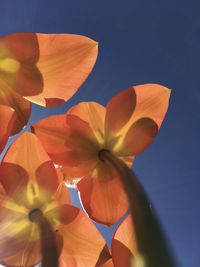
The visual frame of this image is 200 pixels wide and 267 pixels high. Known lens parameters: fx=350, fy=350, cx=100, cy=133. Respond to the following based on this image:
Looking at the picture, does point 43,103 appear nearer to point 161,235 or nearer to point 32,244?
point 32,244

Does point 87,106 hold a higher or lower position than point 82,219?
higher

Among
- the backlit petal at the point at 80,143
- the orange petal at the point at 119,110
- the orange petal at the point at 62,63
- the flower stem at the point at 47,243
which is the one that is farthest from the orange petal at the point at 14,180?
the orange petal at the point at 119,110

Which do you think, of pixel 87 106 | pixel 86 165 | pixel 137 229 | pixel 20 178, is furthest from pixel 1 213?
pixel 137 229

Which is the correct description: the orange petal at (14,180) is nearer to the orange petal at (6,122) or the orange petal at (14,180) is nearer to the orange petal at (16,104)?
the orange petal at (6,122)

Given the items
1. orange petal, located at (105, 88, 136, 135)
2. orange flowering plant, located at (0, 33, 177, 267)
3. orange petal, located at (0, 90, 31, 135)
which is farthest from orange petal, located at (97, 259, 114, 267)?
orange petal, located at (0, 90, 31, 135)

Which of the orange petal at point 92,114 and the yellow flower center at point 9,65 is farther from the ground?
the yellow flower center at point 9,65

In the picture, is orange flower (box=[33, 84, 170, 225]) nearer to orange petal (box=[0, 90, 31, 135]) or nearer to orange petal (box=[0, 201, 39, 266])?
orange petal (box=[0, 90, 31, 135])
